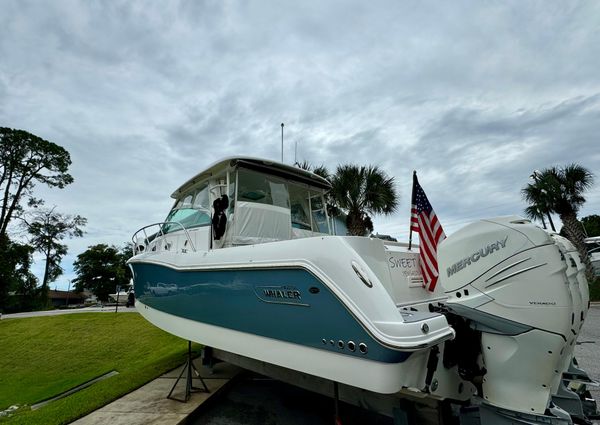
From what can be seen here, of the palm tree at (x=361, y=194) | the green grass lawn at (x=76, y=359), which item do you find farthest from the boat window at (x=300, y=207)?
the palm tree at (x=361, y=194)

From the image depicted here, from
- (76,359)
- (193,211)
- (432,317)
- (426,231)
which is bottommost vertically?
(76,359)

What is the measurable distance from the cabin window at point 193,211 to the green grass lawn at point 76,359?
226 centimetres

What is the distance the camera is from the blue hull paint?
197cm

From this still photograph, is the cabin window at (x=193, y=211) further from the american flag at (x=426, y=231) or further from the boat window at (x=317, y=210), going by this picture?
the american flag at (x=426, y=231)

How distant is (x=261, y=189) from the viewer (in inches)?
159

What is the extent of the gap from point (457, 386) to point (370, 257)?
1.02 meters

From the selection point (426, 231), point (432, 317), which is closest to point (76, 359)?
point (426, 231)

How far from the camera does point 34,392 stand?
6551 mm

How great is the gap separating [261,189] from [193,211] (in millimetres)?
1013

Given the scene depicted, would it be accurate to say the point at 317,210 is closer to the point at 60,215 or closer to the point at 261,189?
the point at 261,189

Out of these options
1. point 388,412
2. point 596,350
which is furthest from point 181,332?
point 596,350

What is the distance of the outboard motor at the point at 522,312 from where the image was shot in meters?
1.81

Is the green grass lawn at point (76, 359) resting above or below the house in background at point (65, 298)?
above

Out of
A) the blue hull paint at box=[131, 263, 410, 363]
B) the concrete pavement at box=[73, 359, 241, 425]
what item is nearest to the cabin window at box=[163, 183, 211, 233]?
the blue hull paint at box=[131, 263, 410, 363]
